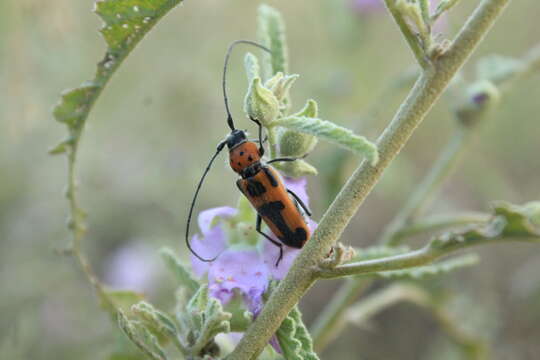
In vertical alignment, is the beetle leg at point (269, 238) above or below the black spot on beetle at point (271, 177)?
below

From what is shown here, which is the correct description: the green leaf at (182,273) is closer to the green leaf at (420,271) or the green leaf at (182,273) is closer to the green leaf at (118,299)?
the green leaf at (118,299)

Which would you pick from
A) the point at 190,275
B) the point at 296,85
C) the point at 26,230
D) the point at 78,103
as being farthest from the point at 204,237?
the point at 296,85

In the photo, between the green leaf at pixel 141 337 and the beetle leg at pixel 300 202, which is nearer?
the green leaf at pixel 141 337

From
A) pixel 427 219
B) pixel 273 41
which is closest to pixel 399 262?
pixel 273 41

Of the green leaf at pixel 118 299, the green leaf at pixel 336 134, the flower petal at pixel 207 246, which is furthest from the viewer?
the green leaf at pixel 118 299

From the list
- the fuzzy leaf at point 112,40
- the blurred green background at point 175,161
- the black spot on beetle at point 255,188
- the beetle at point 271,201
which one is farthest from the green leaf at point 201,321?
the blurred green background at point 175,161

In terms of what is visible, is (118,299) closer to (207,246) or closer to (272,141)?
(207,246)

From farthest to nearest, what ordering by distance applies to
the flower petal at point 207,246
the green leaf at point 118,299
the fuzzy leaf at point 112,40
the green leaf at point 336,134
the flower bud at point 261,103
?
1. the green leaf at point 118,299
2. the flower petal at point 207,246
3. the fuzzy leaf at point 112,40
4. the flower bud at point 261,103
5. the green leaf at point 336,134

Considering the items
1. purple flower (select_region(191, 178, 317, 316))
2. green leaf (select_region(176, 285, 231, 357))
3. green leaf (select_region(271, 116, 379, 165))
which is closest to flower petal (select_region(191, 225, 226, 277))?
purple flower (select_region(191, 178, 317, 316))

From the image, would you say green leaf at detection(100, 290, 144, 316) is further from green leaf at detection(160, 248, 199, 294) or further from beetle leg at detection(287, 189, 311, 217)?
beetle leg at detection(287, 189, 311, 217)
